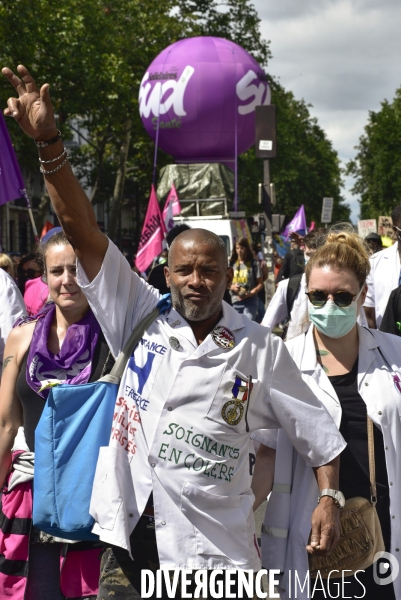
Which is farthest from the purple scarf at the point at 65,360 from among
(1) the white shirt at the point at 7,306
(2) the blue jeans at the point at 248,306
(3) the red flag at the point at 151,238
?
(3) the red flag at the point at 151,238

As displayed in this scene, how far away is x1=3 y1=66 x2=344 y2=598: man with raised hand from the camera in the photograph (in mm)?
2967

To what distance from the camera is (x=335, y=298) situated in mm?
3648

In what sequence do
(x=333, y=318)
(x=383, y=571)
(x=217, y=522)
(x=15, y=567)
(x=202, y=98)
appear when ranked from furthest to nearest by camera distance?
(x=202, y=98), (x=15, y=567), (x=333, y=318), (x=383, y=571), (x=217, y=522)

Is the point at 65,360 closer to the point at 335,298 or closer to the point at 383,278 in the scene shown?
the point at 335,298

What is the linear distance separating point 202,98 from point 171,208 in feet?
13.2

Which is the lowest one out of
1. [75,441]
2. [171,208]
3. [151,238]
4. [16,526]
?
[16,526]

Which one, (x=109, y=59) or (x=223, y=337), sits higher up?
(x=109, y=59)

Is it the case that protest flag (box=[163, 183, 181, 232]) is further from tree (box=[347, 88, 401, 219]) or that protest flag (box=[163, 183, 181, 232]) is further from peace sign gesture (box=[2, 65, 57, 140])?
tree (box=[347, 88, 401, 219])

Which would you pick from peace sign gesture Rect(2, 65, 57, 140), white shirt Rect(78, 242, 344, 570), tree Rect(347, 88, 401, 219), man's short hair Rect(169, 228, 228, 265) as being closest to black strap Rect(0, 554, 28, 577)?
white shirt Rect(78, 242, 344, 570)

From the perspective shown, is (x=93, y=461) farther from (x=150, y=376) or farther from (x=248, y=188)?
(x=248, y=188)

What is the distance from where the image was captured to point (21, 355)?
3.81 metres

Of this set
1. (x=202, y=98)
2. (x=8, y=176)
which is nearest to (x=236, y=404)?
(x=8, y=176)

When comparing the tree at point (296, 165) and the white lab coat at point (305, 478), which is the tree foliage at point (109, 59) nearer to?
the tree at point (296, 165)

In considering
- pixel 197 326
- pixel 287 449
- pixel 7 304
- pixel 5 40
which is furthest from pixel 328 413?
pixel 5 40
